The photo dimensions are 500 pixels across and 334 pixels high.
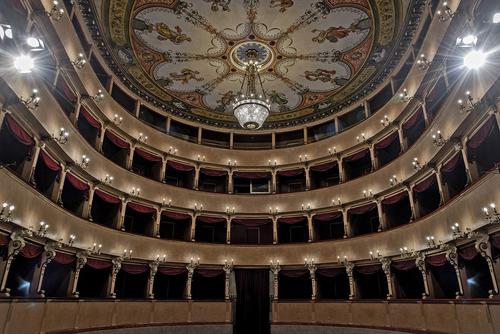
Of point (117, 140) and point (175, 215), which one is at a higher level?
point (117, 140)

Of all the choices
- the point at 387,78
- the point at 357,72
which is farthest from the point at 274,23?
the point at 387,78

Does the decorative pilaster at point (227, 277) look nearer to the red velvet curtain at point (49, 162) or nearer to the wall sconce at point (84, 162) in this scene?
the wall sconce at point (84, 162)

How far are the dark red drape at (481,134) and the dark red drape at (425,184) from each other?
306cm

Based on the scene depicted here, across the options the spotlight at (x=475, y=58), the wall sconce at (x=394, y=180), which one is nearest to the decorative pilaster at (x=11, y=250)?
the spotlight at (x=475, y=58)

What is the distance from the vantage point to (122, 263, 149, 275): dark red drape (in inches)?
614

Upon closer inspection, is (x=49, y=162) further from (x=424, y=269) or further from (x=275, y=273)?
(x=424, y=269)

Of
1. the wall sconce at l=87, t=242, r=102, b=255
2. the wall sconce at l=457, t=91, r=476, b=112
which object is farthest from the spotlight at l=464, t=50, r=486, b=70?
the wall sconce at l=87, t=242, r=102, b=255

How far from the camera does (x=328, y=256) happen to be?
17.7 m

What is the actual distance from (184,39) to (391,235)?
508 inches

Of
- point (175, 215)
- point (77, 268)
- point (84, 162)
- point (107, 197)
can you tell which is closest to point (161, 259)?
point (175, 215)

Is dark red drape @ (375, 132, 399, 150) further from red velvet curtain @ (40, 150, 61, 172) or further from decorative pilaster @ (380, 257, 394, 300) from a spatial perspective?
red velvet curtain @ (40, 150, 61, 172)

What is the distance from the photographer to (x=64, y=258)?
12.2 m

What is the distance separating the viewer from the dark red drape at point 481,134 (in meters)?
9.32

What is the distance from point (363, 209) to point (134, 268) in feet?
38.3
